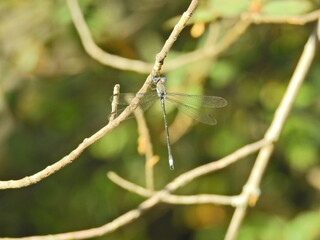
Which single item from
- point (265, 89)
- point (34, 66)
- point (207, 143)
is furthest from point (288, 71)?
point (34, 66)

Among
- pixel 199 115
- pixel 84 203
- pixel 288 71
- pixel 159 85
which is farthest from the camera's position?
pixel 84 203

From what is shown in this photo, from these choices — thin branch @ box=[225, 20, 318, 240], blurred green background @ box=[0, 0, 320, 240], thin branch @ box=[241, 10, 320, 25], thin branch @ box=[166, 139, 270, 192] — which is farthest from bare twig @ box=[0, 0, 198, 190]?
blurred green background @ box=[0, 0, 320, 240]

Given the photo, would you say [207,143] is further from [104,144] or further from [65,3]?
[65,3]

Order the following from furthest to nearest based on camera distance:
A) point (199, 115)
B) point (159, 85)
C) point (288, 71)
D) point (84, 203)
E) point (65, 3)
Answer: point (84, 203) < point (288, 71) < point (65, 3) < point (199, 115) < point (159, 85)

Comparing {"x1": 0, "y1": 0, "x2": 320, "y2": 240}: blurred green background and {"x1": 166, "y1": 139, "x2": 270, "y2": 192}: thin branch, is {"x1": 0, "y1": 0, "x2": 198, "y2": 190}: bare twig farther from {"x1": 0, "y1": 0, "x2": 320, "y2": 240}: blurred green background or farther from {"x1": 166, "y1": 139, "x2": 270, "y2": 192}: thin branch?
{"x1": 0, "y1": 0, "x2": 320, "y2": 240}: blurred green background

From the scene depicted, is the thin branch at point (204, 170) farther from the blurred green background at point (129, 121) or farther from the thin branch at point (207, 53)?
the blurred green background at point (129, 121)

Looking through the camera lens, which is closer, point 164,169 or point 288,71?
point 288,71

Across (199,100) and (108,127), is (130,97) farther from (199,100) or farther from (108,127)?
(108,127)
